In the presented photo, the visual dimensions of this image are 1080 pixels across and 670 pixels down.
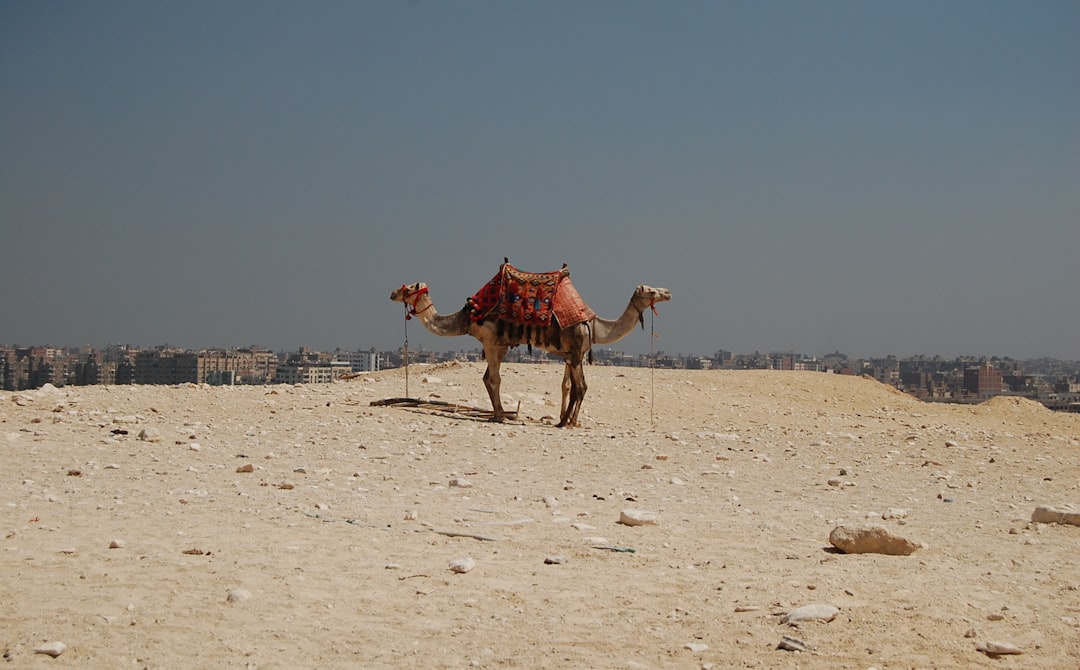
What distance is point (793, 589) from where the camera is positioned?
7.02 m

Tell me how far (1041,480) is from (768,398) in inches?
590

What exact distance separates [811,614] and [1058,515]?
13.3ft

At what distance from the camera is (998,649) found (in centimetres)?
586

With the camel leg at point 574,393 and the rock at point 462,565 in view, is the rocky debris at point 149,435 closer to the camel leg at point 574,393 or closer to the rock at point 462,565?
the camel leg at point 574,393

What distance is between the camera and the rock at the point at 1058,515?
9.13 m

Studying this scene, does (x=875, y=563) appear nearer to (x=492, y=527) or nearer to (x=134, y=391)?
(x=492, y=527)

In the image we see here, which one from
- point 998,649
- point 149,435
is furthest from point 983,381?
point 998,649

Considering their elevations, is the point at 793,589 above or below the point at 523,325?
below

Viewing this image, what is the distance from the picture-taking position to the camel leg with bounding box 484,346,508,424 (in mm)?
18938

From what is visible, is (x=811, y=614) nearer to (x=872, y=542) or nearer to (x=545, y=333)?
(x=872, y=542)

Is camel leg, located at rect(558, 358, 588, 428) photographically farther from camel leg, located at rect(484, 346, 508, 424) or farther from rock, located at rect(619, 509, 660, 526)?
rock, located at rect(619, 509, 660, 526)

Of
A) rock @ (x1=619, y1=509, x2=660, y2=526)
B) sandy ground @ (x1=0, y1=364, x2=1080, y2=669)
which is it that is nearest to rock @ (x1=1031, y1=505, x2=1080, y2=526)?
sandy ground @ (x1=0, y1=364, x2=1080, y2=669)

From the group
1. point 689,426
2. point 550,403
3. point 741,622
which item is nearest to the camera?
point 741,622

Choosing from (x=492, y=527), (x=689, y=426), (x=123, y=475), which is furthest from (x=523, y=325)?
(x=492, y=527)
